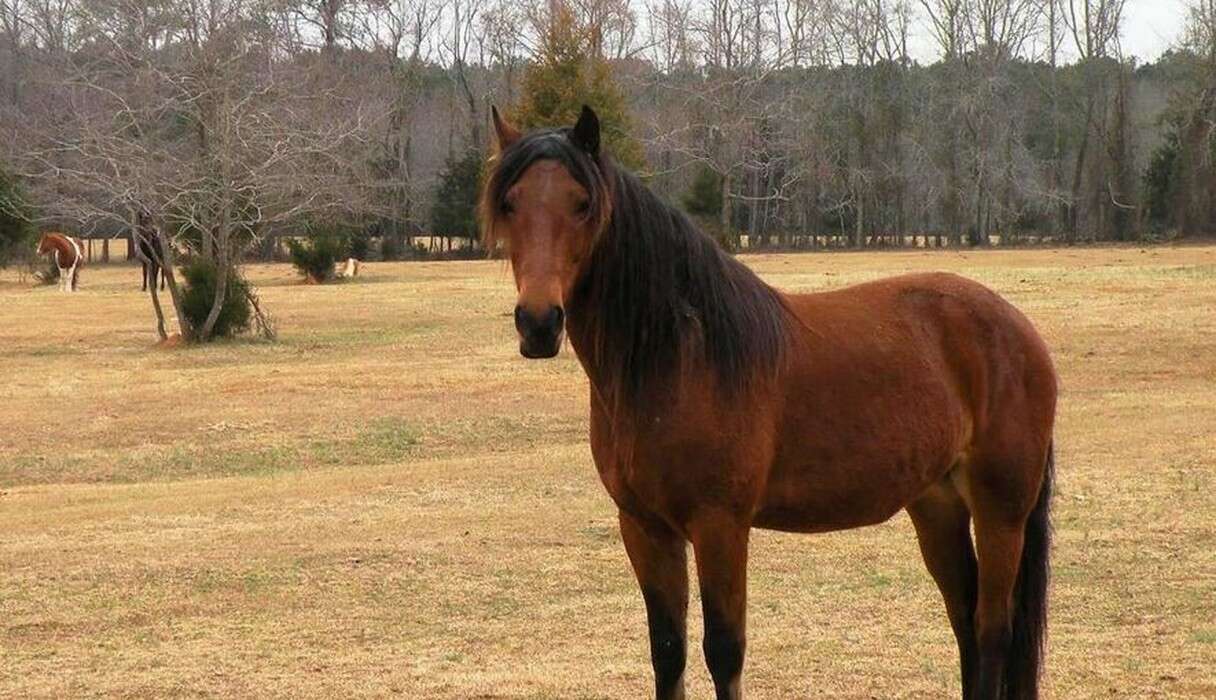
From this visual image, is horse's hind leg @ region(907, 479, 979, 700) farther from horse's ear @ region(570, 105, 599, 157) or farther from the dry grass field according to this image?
horse's ear @ region(570, 105, 599, 157)

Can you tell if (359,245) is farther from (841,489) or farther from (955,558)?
(841,489)

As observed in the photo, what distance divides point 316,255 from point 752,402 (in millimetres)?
37042

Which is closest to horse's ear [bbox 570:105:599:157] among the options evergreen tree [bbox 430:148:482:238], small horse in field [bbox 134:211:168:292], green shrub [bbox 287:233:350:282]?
small horse in field [bbox 134:211:168:292]

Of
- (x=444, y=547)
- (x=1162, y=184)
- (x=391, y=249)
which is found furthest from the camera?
(x=1162, y=184)

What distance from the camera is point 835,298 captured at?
5160 millimetres

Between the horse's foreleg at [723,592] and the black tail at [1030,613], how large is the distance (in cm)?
120

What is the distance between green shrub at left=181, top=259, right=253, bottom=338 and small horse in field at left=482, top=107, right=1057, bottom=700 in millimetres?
20914

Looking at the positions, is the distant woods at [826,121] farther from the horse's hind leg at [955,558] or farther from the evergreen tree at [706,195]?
the horse's hind leg at [955,558]

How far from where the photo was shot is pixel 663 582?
15.0 feet

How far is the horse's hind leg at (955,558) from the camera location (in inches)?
210

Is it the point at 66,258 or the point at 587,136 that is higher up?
the point at 587,136

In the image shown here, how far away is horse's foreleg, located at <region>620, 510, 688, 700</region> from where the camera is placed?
4539 mm

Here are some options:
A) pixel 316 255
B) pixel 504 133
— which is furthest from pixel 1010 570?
pixel 316 255

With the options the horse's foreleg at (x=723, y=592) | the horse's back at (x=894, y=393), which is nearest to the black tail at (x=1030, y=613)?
the horse's back at (x=894, y=393)
